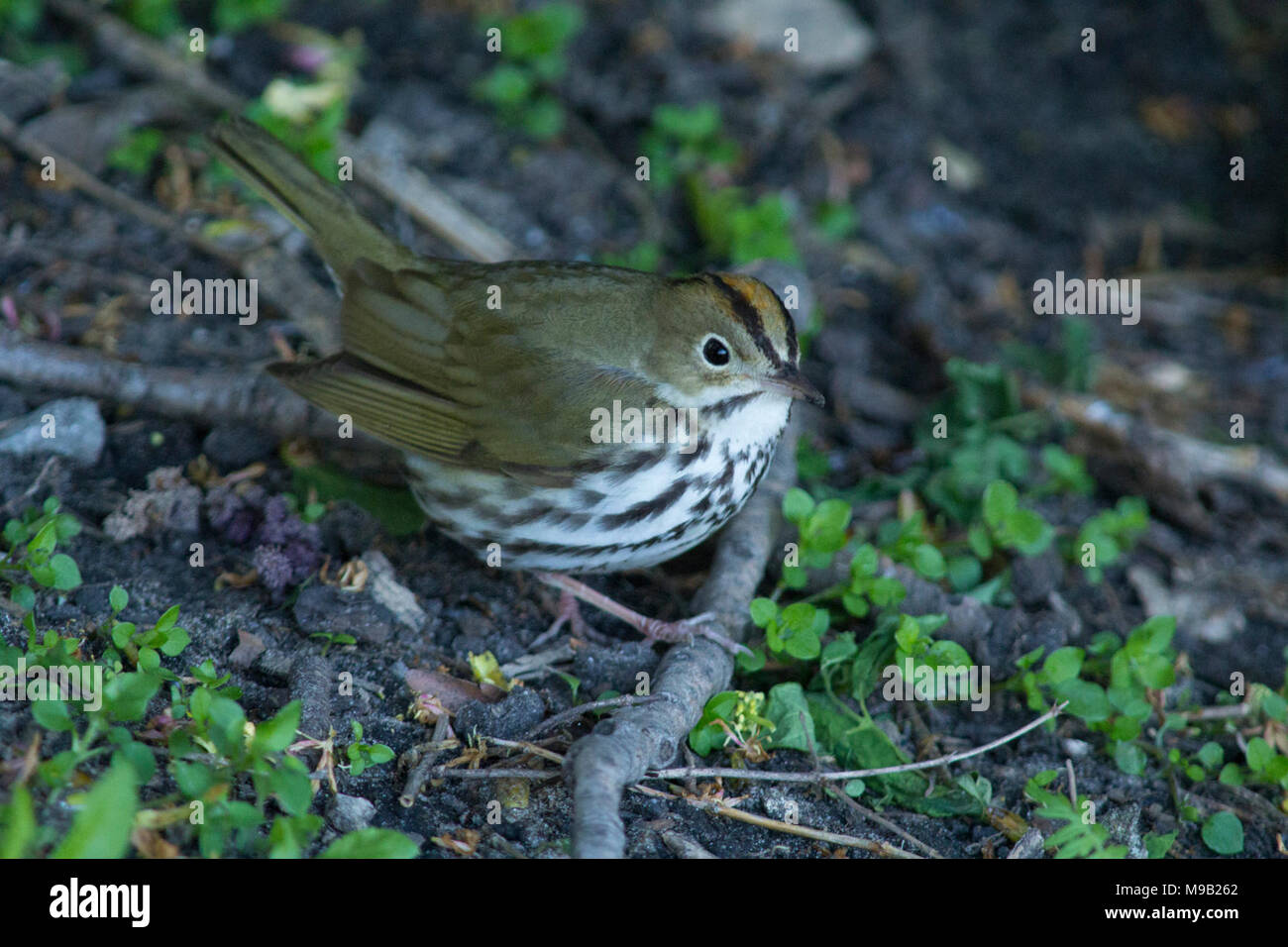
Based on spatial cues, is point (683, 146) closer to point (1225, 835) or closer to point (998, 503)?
point (998, 503)

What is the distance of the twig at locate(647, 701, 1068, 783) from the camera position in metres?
3.13

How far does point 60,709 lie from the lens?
2.58 metres

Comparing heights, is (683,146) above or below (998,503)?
above

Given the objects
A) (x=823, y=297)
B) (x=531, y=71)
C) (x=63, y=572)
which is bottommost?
(x=63, y=572)

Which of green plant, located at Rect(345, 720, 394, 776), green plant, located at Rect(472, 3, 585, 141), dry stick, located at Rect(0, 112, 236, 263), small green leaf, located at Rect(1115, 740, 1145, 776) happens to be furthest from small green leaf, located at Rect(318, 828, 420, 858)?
green plant, located at Rect(472, 3, 585, 141)

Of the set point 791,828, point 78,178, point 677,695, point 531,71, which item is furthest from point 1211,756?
point 78,178

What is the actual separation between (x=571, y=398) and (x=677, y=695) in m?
0.91

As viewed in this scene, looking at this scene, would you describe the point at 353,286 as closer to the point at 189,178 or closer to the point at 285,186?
the point at 285,186

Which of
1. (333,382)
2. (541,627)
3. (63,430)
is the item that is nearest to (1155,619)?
(541,627)

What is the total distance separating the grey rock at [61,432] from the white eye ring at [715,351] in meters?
1.85

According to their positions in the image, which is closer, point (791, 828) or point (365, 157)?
point (791, 828)

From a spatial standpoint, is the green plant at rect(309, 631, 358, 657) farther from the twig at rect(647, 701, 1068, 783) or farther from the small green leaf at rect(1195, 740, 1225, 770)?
the small green leaf at rect(1195, 740, 1225, 770)

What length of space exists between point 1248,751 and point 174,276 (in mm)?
3762

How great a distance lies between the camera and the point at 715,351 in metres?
3.53
